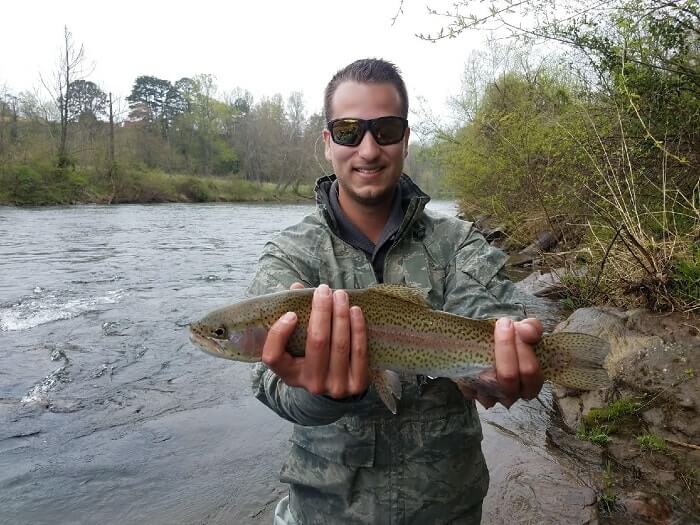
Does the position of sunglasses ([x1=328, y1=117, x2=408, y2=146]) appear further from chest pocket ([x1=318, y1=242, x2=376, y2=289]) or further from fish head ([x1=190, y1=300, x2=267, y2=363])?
fish head ([x1=190, y1=300, x2=267, y2=363])

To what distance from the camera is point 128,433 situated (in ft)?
18.6

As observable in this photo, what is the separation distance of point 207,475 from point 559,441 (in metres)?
3.32

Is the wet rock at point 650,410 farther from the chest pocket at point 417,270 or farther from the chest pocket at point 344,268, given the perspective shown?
the chest pocket at point 344,268

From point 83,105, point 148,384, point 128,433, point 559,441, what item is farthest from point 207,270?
point 83,105

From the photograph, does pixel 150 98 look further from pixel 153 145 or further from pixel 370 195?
pixel 370 195

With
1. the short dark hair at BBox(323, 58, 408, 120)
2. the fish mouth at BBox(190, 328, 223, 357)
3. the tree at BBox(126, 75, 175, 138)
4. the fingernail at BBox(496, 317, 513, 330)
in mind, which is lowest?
the fish mouth at BBox(190, 328, 223, 357)

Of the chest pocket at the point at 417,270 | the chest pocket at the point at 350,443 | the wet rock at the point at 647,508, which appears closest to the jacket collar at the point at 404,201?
the chest pocket at the point at 417,270

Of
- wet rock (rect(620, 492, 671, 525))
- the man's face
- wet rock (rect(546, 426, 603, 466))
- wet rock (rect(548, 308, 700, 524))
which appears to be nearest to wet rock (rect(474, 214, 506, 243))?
wet rock (rect(548, 308, 700, 524))

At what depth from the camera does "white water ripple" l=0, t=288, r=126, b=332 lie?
347 inches

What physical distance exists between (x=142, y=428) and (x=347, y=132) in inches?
180

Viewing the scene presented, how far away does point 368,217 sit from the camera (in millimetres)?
2684

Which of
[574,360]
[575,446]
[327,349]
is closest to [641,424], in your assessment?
[575,446]

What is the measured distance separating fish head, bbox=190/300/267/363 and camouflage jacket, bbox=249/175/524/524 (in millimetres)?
182

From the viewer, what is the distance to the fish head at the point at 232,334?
7.23 ft
